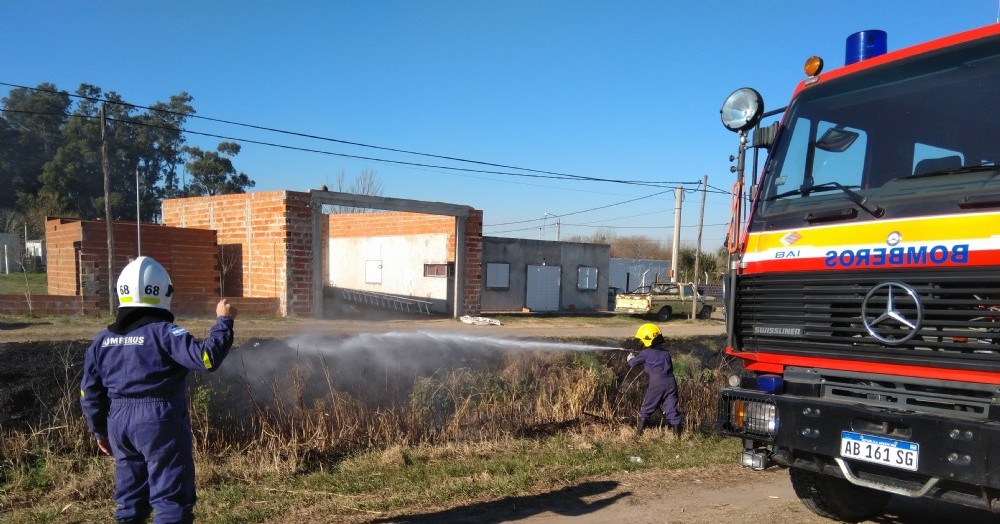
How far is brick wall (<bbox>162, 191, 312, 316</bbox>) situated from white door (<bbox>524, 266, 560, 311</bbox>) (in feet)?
39.1

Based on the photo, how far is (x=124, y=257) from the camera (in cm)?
1695

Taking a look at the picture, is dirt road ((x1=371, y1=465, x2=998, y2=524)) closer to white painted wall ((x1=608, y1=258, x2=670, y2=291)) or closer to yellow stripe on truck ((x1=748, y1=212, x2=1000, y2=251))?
yellow stripe on truck ((x1=748, y1=212, x2=1000, y2=251))

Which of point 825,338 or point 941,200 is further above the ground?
point 941,200

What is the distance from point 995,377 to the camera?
3549 millimetres

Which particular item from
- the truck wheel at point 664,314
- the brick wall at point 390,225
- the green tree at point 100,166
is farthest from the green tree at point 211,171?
the truck wheel at point 664,314

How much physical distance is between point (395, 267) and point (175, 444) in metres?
22.7

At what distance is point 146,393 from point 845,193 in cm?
434

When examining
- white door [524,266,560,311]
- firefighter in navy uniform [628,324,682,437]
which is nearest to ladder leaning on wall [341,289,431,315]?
white door [524,266,560,311]

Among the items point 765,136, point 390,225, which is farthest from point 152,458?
point 390,225

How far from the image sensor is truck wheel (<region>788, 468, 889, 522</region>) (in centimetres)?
513

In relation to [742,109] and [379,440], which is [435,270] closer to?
[379,440]

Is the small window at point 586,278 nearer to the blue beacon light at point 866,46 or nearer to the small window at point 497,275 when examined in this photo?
the small window at point 497,275

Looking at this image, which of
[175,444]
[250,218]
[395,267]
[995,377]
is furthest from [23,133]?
[995,377]

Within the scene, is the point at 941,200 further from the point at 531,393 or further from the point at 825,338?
the point at 531,393
